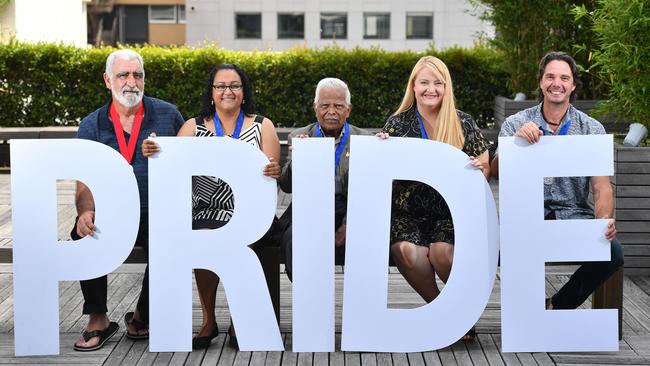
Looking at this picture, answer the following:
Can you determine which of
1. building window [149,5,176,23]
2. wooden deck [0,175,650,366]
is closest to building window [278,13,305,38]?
building window [149,5,176,23]

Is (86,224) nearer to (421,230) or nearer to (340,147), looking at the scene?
(340,147)

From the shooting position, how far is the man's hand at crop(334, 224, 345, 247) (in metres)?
4.71

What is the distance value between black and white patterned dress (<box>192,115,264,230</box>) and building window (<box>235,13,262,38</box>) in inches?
1605

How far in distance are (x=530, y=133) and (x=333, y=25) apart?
1653 inches

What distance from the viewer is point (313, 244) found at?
4457mm

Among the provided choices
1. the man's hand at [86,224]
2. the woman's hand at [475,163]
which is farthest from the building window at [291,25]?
the woman's hand at [475,163]

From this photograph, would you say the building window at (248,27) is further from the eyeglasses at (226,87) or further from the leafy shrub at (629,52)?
the eyeglasses at (226,87)

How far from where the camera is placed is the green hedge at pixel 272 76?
11.4 metres

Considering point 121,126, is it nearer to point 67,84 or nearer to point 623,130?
point 623,130

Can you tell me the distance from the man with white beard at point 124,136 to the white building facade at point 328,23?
40.0 meters

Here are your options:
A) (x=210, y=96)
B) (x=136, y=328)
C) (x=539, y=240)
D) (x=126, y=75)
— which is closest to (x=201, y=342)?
(x=136, y=328)

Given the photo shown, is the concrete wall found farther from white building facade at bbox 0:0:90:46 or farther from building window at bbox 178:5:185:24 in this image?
white building facade at bbox 0:0:90:46

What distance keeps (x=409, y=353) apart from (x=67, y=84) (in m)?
8.05

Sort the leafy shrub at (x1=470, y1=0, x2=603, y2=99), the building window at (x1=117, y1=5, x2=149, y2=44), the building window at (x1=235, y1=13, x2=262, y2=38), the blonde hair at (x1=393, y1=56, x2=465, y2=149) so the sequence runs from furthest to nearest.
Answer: the building window at (x1=117, y1=5, x2=149, y2=44)
the building window at (x1=235, y1=13, x2=262, y2=38)
the leafy shrub at (x1=470, y1=0, x2=603, y2=99)
the blonde hair at (x1=393, y1=56, x2=465, y2=149)
